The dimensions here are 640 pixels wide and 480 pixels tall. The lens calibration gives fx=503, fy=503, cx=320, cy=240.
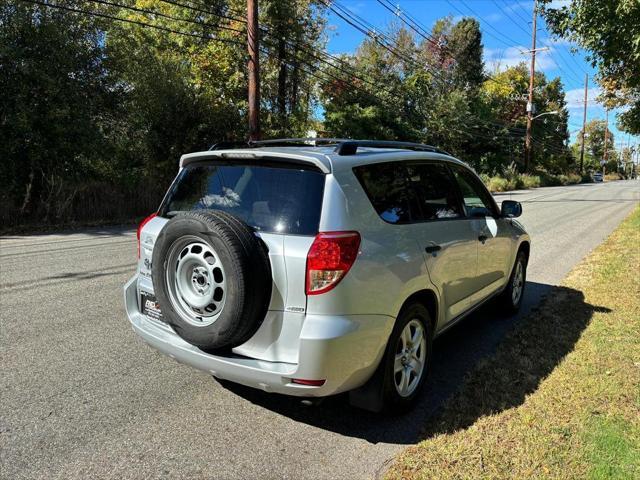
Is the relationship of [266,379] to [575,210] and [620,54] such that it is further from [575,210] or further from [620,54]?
[575,210]

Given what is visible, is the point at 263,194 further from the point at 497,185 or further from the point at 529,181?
the point at 529,181

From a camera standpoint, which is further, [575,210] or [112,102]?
[575,210]

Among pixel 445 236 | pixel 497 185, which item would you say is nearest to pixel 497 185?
pixel 497 185

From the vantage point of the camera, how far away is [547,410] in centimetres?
342

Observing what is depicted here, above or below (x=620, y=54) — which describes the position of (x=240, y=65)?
above

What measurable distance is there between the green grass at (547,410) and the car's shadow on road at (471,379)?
14 millimetres

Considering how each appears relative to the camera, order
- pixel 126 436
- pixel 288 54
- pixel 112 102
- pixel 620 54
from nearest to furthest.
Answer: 1. pixel 126 436
2. pixel 620 54
3. pixel 112 102
4. pixel 288 54

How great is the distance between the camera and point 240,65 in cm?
2272

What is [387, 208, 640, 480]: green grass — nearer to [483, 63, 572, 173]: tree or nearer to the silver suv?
the silver suv

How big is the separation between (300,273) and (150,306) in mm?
1359

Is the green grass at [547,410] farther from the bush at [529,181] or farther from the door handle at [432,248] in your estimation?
the bush at [529,181]

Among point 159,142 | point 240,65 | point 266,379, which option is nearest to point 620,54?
point 266,379

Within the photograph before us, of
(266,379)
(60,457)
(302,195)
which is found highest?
(302,195)

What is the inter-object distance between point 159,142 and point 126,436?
14805 mm
